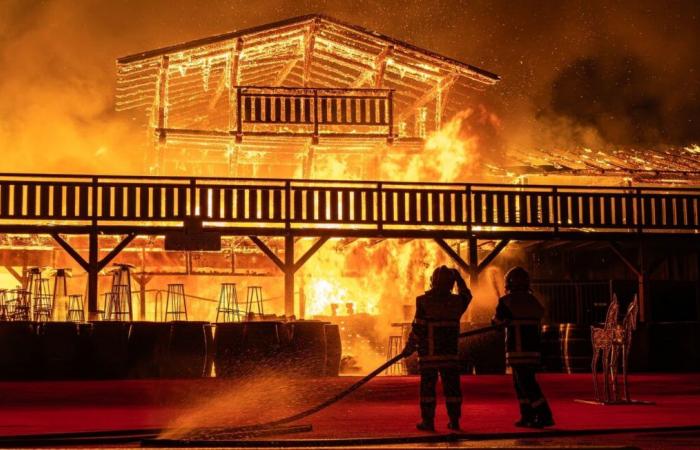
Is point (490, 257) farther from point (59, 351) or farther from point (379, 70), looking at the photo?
point (59, 351)

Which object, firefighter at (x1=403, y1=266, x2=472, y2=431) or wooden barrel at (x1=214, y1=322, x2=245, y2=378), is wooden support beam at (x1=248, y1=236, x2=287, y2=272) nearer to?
wooden barrel at (x1=214, y1=322, x2=245, y2=378)

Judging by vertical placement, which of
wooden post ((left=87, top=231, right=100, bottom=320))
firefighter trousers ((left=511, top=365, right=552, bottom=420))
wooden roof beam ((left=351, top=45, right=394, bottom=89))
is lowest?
firefighter trousers ((left=511, top=365, right=552, bottom=420))

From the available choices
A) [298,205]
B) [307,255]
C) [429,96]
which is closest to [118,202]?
[298,205]

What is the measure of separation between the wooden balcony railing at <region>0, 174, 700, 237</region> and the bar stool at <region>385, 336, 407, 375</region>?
270cm

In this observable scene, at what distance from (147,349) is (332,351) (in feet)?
11.7

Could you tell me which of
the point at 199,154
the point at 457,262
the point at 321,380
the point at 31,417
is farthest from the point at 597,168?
the point at 31,417

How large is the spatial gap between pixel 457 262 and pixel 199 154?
832cm

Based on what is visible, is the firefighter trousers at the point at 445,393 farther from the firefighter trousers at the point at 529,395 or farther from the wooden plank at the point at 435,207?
the wooden plank at the point at 435,207

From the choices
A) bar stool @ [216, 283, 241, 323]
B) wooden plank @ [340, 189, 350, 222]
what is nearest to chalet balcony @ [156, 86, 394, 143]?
wooden plank @ [340, 189, 350, 222]

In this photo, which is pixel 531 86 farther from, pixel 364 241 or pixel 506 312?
pixel 506 312

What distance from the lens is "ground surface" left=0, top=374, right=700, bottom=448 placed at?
40.5 feet

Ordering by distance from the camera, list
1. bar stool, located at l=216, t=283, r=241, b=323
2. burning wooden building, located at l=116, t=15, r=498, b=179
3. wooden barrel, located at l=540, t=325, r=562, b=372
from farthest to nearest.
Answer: burning wooden building, located at l=116, t=15, r=498, b=179 → bar stool, located at l=216, t=283, r=241, b=323 → wooden barrel, located at l=540, t=325, r=562, b=372

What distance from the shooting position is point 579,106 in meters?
50.8

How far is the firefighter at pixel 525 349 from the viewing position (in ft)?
39.6
